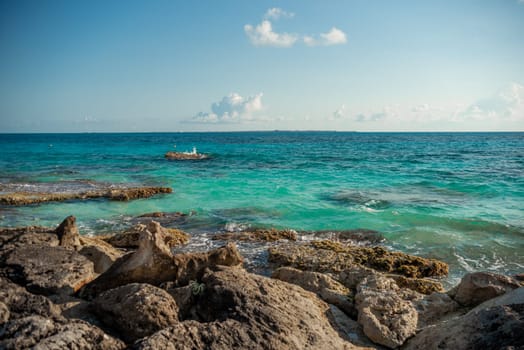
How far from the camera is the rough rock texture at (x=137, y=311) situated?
4.82 metres

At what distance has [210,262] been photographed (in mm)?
7340

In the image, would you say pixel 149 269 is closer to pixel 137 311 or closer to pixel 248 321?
pixel 137 311

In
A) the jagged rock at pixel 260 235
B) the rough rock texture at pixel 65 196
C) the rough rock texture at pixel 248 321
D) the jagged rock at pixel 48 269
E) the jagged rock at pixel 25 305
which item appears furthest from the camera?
the rough rock texture at pixel 65 196

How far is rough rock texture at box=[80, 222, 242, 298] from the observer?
21.4 ft

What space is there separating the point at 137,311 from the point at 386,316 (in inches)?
166

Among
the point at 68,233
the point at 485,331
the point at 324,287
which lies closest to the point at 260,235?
the point at 324,287

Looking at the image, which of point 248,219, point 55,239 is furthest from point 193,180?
point 55,239

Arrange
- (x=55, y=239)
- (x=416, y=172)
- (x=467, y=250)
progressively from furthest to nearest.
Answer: (x=416, y=172) → (x=467, y=250) → (x=55, y=239)

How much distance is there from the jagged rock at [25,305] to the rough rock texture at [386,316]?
16.1 ft

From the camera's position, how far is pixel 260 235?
13.2 meters

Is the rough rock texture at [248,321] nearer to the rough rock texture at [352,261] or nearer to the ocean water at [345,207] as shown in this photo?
the rough rock texture at [352,261]

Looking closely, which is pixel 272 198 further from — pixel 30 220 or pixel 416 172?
pixel 416 172

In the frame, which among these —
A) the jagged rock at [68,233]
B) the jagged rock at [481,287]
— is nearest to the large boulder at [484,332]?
the jagged rock at [481,287]

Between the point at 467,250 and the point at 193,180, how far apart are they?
67.8 ft
